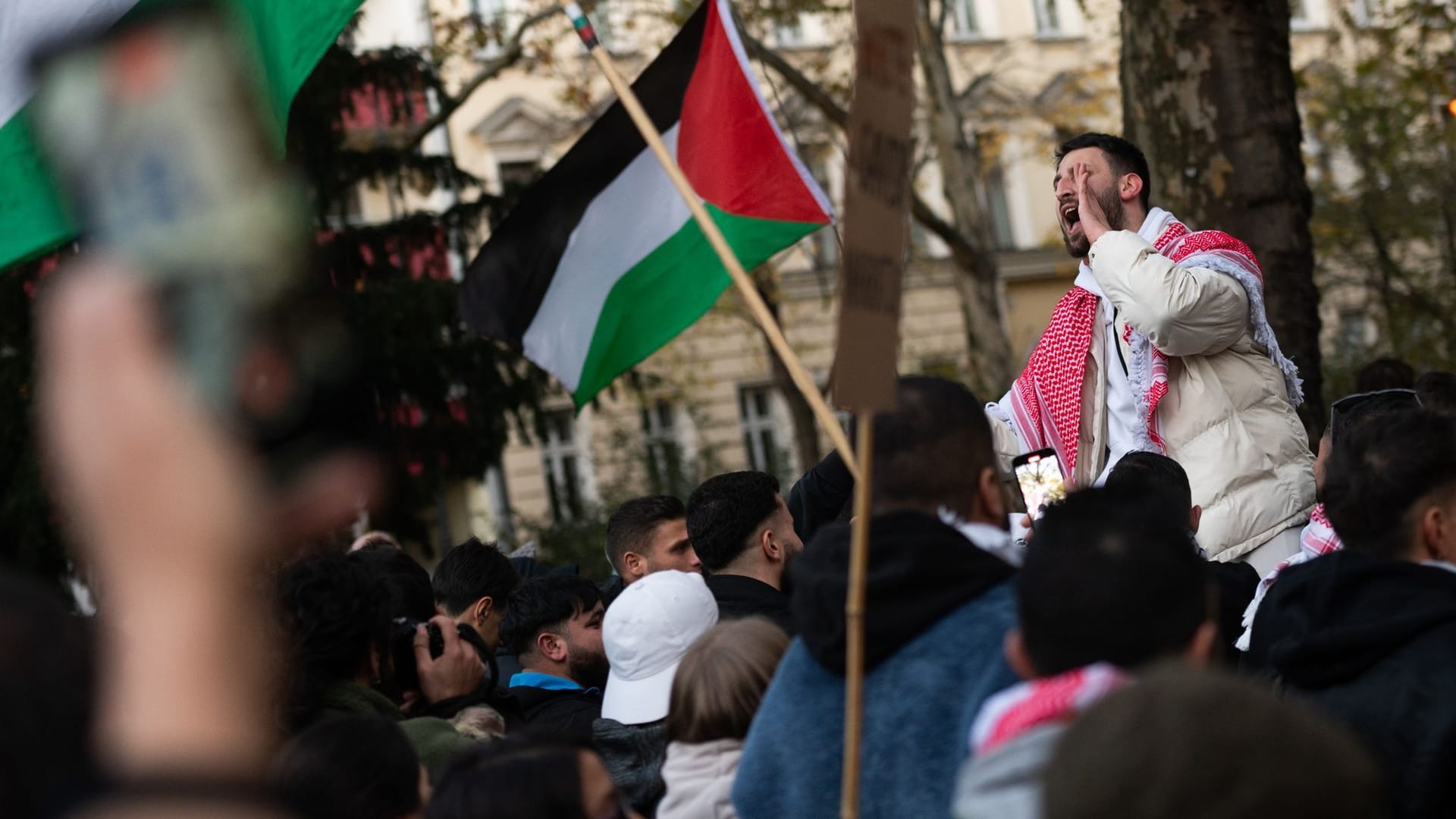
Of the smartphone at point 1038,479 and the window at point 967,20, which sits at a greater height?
the window at point 967,20

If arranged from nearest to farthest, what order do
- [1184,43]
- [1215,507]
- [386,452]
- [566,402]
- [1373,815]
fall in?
[1373,815]
[386,452]
[1215,507]
[1184,43]
[566,402]

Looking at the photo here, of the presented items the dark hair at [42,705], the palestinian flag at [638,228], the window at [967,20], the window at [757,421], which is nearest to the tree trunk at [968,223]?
the window at [757,421]

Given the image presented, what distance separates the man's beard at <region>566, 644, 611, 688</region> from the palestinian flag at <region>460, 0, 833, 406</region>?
3.80 ft

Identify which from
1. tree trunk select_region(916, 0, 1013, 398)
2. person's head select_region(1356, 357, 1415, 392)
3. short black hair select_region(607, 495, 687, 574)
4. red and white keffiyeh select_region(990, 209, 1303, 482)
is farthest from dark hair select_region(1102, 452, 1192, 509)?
tree trunk select_region(916, 0, 1013, 398)

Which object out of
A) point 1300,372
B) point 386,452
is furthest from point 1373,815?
point 1300,372

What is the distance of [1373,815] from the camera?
6.47 feet

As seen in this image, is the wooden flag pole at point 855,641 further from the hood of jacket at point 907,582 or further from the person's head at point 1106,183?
the person's head at point 1106,183

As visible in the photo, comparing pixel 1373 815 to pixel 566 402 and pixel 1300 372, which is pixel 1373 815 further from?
pixel 566 402

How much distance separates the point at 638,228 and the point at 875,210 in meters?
3.56

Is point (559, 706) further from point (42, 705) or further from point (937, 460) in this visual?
point (42, 705)

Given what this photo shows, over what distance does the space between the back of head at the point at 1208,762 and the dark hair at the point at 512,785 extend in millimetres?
1166

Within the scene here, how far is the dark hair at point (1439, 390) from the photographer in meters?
5.18

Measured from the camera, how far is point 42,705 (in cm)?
174

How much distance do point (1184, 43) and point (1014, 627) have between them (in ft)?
21.0
